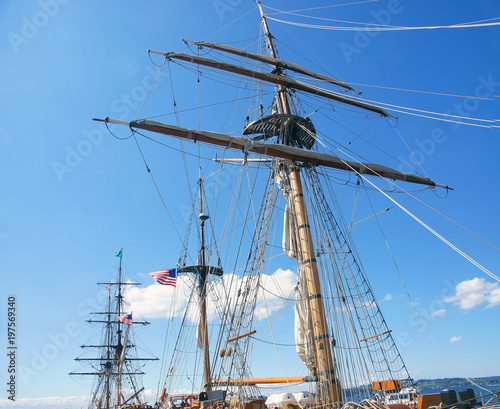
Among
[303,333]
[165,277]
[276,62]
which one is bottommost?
[303,333]

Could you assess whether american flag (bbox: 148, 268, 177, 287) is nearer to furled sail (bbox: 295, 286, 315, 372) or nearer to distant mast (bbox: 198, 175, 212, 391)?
distant mast (bbox: 198, 175, 212, 391)

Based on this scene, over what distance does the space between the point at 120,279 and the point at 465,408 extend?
51233 mm

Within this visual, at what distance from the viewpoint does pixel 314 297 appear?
13094 mm

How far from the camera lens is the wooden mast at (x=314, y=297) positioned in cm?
1162

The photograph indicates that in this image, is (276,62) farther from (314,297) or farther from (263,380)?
(263,380)

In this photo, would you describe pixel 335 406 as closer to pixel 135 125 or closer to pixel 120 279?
pixel 135 125

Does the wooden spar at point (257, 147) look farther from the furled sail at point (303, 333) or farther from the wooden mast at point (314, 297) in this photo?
the furled sail at point (303, 333)

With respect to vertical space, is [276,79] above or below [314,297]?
above

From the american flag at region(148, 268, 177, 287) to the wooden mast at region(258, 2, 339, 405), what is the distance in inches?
525

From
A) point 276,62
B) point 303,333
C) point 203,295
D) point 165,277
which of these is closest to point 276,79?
point 276,62

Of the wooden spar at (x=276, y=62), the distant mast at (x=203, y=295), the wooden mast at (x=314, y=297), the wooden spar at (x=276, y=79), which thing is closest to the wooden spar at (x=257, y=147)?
the wooden mast at (x=314, y=297)

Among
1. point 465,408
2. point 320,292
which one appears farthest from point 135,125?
point 465,408

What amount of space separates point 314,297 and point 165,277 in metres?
15.2

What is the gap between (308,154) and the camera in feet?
52.5
